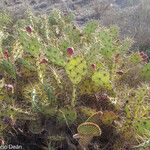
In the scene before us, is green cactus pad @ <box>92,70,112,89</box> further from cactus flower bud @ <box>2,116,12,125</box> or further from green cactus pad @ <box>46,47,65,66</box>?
cactus flower bud @ <box>2,116,12,125</box>

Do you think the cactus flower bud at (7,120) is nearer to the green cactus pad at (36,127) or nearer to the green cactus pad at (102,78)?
the green cactus pad at (36,127)

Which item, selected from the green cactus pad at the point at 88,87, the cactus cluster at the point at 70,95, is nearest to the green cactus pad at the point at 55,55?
the cactus cluster at the point at 70,95

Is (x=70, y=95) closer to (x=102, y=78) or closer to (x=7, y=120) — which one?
(x=102, y=78)

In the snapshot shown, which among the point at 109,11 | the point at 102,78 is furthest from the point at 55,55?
the point at 109,11

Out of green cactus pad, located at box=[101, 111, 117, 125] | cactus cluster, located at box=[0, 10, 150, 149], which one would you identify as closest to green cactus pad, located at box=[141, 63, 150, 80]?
cactus cluster, located at box=[0, 10, 150, 149]

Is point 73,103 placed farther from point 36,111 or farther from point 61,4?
point 61,4

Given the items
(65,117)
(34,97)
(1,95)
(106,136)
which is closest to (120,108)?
(106,136)
